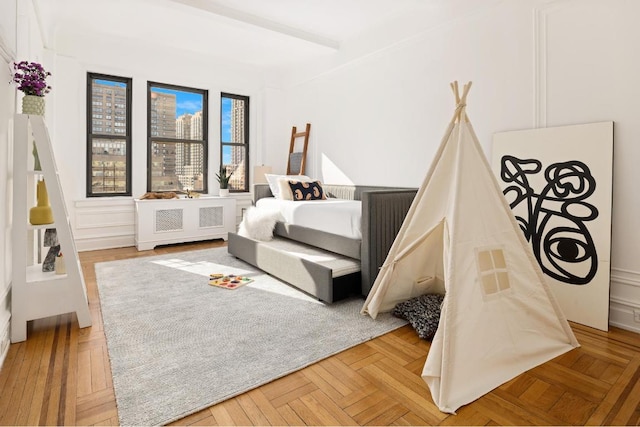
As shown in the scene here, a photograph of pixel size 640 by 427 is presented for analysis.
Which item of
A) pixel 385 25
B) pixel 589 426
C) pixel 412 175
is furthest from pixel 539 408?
pixel 385 25

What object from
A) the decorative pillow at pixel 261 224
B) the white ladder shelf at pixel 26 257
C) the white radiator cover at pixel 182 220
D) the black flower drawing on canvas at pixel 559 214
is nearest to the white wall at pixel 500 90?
the black flower drawing on canvas at pixel 559 214

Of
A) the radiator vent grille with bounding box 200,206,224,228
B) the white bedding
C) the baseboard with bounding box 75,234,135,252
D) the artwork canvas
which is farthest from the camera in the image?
the radiator vent grille with bounding box 200,206,224,228

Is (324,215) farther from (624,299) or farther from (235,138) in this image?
(235,138)

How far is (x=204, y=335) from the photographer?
7.06ft

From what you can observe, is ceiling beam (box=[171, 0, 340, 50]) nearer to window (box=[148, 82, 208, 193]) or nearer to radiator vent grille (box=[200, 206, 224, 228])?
window (box=[148, 82, 208, 193])

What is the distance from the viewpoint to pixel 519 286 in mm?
1939

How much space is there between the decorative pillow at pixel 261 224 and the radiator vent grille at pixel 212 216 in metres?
1.44

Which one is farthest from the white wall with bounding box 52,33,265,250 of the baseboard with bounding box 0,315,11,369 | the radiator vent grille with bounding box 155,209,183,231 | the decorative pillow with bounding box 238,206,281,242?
the baseboard with bounding box 0,315,11,369

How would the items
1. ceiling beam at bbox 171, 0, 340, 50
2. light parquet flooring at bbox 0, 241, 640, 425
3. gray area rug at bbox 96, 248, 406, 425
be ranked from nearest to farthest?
1. light parquet flooring at bbox 0, 241, 640, 425
2. gray area rug at bbox 96, 248, 406, 425
3. ceiling beam at bbox 171, 0, 340, 50

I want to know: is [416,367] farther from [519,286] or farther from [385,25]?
[385,25]

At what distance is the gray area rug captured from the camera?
5.24 feet

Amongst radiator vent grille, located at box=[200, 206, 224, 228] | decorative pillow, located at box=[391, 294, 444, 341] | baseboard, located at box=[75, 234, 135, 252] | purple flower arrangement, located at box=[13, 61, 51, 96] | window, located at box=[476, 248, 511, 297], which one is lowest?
decorative pillow, located at box=[391, 294, 444, 341]

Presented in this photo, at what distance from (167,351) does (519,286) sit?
195cm

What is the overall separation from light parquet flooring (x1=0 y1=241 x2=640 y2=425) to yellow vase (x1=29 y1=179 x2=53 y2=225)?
72cm
